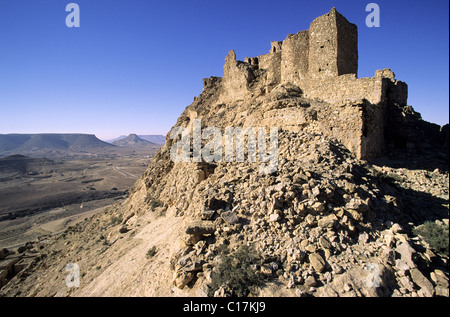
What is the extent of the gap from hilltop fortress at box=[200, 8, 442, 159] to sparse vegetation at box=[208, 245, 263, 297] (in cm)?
547

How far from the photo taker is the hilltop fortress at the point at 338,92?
25.4 ft

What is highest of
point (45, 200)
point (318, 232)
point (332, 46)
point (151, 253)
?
point (332, 46)

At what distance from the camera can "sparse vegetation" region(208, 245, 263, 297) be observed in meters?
3.93

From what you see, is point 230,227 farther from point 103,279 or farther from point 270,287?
point 103,279

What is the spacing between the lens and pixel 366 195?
18.2 ft

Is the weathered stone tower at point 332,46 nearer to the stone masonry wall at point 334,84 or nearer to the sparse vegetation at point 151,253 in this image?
the stone masonry wall at point 334,84

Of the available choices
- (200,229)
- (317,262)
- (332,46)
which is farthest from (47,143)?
(317,262)

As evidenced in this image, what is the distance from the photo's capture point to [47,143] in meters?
172

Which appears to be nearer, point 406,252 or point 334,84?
point 406,252

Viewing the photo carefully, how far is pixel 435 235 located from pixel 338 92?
6.47 m

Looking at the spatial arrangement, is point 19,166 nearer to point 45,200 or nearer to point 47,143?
point 45,200

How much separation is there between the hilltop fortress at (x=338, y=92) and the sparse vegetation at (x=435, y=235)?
2.75 metres
